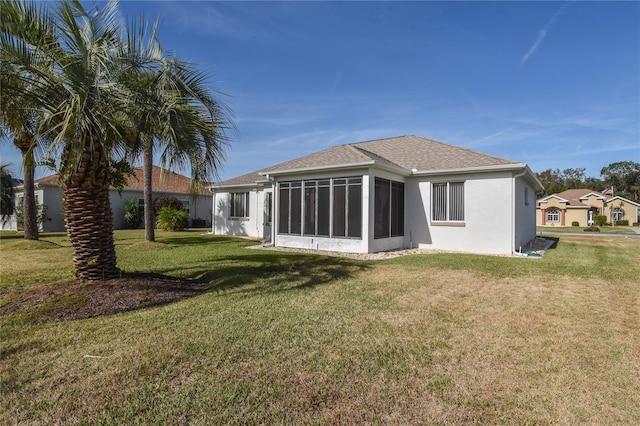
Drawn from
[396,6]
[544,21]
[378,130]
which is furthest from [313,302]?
[378,130]

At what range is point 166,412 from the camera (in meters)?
2.71

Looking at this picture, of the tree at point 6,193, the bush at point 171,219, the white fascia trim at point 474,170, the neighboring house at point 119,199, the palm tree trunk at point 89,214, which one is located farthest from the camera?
the neighboring house at point 119,199

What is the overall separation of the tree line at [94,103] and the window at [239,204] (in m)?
13.0

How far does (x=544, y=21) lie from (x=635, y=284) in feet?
33.0

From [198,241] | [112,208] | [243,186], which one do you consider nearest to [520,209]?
[243,186]

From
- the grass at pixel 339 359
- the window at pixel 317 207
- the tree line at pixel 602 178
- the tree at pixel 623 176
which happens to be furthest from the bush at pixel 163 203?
the tree at pixel 623 176

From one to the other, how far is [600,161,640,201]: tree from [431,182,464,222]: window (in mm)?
90251

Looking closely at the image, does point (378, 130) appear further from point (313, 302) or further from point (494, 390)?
point (494, 390)

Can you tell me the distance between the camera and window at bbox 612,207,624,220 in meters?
50.8

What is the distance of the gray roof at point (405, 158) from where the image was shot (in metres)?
12.9

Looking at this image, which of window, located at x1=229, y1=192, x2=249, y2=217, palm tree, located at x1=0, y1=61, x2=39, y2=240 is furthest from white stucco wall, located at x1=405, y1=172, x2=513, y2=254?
palm tree, located at x1=0, y1=61, x2=39, y2=240

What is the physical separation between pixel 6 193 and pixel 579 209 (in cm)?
6275

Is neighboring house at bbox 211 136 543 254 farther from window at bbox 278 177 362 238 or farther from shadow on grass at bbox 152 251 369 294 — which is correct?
shadow on grass at bbox 152 251 369 294

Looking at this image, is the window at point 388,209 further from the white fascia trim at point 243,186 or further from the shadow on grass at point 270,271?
the white fascia trim at point 243,186
